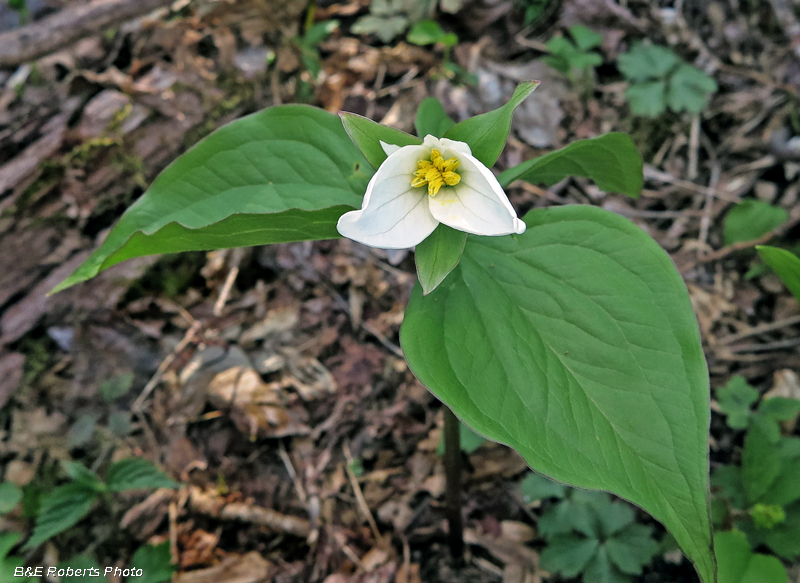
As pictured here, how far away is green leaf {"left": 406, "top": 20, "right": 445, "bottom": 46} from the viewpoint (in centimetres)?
254

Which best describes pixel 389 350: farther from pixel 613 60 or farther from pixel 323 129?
pixel 613 60

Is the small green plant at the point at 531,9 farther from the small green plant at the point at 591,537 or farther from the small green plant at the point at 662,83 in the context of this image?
the small green plant at the point at 591,537

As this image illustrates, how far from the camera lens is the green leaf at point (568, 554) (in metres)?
1.52

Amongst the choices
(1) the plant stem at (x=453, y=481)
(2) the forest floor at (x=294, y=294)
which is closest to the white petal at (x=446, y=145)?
(1) the plant stem at (x=453, y=481)

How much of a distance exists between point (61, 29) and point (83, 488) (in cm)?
189

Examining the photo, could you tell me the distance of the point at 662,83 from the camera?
243cm

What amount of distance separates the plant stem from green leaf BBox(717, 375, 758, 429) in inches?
37.1

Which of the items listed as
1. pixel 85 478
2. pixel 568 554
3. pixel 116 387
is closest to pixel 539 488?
pixel 568 554

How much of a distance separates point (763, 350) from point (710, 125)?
118 centimetres

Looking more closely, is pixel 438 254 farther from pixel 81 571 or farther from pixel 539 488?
pixel 81 571

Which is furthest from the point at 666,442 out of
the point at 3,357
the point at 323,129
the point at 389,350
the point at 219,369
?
the point at 3,357

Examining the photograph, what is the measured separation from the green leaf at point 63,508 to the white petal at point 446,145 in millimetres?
1426

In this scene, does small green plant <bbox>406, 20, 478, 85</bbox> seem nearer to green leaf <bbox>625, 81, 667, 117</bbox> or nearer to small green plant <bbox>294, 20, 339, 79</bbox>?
small green plant <bbox>294, 20, 339, 79</bbox>

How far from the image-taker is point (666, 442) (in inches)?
37.0
